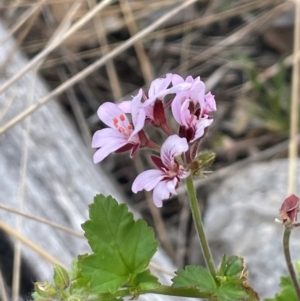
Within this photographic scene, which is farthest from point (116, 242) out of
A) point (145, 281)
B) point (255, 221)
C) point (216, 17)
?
point (216, 17)

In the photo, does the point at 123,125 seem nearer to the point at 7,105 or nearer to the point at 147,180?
the point at 147,180

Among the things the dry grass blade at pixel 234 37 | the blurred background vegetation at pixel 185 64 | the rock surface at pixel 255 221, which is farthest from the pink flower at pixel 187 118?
the dry grass blade at pixel 234 37

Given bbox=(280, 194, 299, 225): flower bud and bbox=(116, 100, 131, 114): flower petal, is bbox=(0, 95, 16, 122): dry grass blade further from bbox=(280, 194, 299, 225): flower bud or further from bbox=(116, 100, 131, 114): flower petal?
bbox=(280, 194, 299, 225): flower bud

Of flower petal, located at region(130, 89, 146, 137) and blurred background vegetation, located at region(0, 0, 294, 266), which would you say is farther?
blurred background vegetation, located at region(0, 0, 294, 266)

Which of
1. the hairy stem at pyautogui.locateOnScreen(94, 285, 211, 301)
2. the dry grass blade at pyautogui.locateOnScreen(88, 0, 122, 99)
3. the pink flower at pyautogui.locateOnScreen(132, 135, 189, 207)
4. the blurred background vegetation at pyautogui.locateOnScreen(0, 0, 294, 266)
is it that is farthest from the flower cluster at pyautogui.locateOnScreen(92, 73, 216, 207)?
the dry grass blade at pyautogui.locateOnScreen(88, 0, 122, 99)

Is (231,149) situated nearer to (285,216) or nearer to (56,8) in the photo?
(56,8)

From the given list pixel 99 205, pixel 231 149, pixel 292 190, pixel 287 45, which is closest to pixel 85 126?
pixel 231 149
